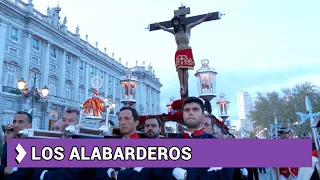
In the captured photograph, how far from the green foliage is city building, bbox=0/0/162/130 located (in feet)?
80.8

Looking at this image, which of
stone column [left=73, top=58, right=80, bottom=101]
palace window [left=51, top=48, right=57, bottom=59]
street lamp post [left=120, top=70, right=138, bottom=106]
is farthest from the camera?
stone column [left=73, top=58, right=80, bottom=101]

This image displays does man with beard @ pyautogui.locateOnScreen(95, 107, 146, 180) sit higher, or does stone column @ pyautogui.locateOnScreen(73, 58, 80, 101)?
stone column @ pyautogui.locateOnScreen(73, 58, 80, 101)

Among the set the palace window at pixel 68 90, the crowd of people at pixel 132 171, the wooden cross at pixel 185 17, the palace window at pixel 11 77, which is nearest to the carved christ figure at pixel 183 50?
the wooden cross at pixel 185 17

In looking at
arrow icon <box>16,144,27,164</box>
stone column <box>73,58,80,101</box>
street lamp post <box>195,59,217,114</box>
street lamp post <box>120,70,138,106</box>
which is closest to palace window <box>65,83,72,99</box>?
stone column <box>73,58,80,101</box>

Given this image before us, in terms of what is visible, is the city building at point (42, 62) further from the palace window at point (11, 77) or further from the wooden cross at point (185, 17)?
the wooden cross at point (185, 17)

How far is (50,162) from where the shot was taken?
2.67m

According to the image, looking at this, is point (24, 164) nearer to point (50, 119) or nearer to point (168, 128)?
point (168, 128)

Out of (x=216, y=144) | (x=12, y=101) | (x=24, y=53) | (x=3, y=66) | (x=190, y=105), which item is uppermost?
(x=24, y=53)

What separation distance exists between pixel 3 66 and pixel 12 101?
137 inches

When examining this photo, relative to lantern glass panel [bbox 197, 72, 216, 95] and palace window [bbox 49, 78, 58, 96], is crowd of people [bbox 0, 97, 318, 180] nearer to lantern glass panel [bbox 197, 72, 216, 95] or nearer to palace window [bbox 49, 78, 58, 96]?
lantern glass panel [bbox 197, 72, 216, 95]

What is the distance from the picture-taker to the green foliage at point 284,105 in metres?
40.0

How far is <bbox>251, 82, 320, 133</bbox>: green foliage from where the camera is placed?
40.0 metres

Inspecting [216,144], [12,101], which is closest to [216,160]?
[216,144]

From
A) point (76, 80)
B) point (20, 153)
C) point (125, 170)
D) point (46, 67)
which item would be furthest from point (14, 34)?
point (125, 170)
